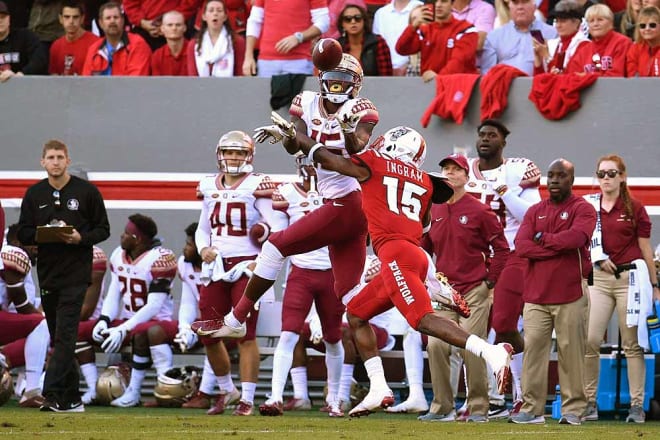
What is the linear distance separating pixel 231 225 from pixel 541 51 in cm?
371

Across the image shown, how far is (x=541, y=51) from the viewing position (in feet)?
43.1

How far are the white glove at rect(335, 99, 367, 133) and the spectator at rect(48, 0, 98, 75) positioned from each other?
637cm

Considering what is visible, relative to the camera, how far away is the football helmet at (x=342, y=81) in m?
9.11

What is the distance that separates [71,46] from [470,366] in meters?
6.39

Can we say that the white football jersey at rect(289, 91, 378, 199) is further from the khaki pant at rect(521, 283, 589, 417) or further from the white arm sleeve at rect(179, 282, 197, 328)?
the white arm sleeve at rect(179, 282, 197, 328)

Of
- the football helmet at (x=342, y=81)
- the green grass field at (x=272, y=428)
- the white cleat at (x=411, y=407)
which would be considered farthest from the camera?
the white cleat at (x=411, y=407)

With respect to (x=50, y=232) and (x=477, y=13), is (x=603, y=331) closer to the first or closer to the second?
(x=477, y=13)

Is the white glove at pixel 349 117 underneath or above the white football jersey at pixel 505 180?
above

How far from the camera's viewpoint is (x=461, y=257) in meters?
10.5

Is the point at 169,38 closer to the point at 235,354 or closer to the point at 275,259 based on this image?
the point at 235,354

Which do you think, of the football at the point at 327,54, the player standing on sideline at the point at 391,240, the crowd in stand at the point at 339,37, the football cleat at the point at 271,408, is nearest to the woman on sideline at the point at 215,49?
the crowd in stand at the point at 339,37

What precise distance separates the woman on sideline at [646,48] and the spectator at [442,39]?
57.8 inches

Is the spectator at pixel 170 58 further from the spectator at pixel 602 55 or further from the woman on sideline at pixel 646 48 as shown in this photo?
the woman on sideline at pixel 646 48

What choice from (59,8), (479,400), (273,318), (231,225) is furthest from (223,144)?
(59,8)
